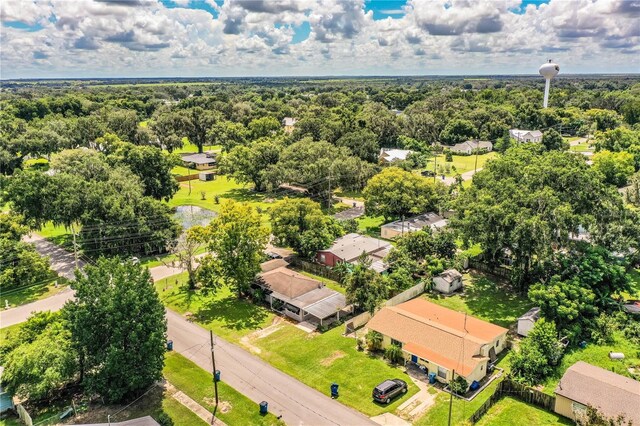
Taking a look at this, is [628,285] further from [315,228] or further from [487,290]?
[315,228]

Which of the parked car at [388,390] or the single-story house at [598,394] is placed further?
the parked car at [388,390]

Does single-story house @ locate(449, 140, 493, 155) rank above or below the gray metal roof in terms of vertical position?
above

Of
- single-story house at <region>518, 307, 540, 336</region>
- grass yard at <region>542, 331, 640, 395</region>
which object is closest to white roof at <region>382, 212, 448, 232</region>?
single-story house at <region>518, 307, 540, 336</region>

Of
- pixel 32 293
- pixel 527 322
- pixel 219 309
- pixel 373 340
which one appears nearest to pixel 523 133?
pixel 527 322

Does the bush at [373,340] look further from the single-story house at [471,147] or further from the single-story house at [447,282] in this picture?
the single-story house at [471,147]

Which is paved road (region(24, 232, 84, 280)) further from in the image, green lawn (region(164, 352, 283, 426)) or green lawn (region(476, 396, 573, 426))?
green lawn (region(476, 396, 573, 426))

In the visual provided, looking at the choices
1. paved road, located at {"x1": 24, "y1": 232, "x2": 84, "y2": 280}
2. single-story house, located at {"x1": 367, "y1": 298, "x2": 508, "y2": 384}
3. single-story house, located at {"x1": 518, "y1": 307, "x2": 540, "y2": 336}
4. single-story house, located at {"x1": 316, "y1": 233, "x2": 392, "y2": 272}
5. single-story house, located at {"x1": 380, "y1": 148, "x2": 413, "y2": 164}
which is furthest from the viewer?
single-story house, located at {"x1": 380, "y1": 148, "x2": 413, "y2": 164}

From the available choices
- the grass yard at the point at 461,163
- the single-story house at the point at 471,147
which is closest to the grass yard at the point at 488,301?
the grass yard at the point at 461,163
